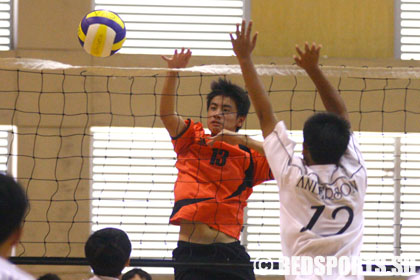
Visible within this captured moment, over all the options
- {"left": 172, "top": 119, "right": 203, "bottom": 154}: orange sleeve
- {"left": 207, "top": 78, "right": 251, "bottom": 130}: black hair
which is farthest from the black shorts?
{"left": 207, "top": 78, "right": 251, "bottom": 130}: black hair

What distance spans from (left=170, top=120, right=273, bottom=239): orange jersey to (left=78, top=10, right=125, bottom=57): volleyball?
34.6 inches

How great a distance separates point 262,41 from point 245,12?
1.24 feet

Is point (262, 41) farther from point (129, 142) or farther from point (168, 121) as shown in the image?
point (168, 121)

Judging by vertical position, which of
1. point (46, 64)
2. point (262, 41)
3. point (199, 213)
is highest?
point (262, 41)

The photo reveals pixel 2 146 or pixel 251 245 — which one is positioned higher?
pixel 2 146

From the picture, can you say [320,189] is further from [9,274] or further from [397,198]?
[397,198]

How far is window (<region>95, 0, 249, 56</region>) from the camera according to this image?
24.1 feet

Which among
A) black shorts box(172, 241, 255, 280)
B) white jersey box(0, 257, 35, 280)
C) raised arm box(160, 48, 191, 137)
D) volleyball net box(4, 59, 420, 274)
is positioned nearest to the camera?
white jersey box(0, 257, 35, 280)

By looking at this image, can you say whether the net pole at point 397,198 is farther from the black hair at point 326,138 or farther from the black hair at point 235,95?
the black hair at point 326,138

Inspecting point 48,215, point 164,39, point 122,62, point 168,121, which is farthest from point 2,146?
point 168,121

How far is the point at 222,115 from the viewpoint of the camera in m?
4.64

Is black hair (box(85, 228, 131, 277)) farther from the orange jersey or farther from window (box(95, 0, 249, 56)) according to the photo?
window (box(95, 0, 249, 56))

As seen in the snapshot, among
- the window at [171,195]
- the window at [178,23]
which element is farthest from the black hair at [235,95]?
the window at [178,23]

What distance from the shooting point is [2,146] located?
723 cm
